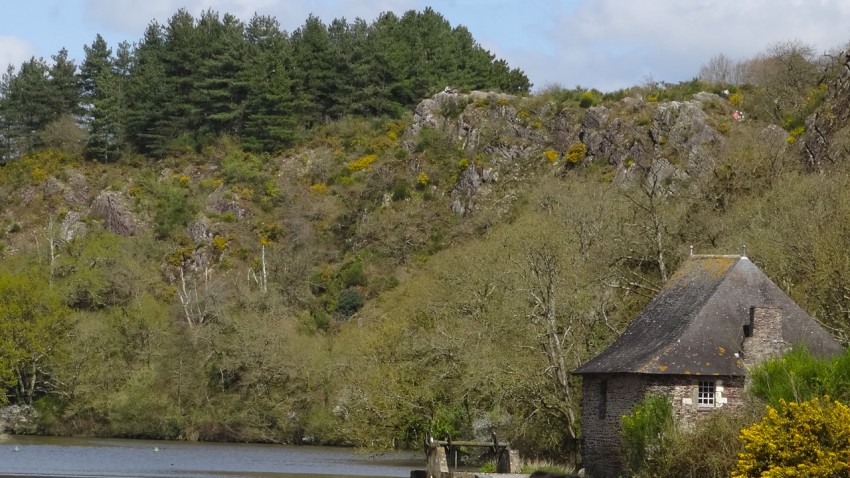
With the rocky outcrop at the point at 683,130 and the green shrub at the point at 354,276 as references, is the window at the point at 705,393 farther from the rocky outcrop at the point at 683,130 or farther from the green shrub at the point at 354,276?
the green shrub at the point at 354,276

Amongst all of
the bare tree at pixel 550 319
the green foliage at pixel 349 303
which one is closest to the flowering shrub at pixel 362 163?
the green foliage at pixel 349 303

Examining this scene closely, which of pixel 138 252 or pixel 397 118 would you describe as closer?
pixel 138 252

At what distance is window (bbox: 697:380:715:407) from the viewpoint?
3759 cm

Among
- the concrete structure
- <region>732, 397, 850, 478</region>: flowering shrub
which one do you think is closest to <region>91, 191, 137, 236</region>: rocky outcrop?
the concrete structure

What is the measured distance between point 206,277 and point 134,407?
845 inches

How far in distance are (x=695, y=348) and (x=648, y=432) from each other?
3392 millimetres

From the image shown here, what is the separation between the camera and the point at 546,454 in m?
51.0

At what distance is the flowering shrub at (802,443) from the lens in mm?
29578

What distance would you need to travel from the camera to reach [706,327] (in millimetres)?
38844

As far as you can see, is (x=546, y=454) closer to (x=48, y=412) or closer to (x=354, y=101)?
(x=48, y=412)

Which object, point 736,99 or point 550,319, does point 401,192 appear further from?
→ point 550,319

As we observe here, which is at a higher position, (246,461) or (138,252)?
(138,252)

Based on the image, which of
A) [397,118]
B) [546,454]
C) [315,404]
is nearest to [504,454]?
[546,454]

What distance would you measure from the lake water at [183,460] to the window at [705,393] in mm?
19852
